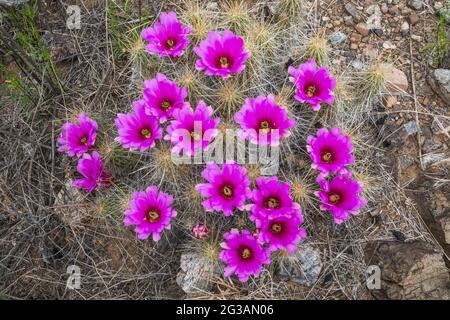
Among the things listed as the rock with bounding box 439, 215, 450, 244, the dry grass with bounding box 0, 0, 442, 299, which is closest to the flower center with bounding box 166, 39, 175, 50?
the dry grass with bounding box 0, 0, 442, 299

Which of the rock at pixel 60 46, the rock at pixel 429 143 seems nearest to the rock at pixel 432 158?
the rock at pixel 429 143

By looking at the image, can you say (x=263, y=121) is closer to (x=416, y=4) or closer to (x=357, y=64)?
(x=357, y=64)

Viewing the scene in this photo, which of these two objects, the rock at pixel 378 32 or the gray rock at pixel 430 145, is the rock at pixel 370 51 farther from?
the gray rock at pixel 430 145

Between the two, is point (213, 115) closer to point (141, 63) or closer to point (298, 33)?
point (141, 63)

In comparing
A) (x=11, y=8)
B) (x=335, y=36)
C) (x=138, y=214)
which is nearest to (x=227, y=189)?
(x=138, y=214)

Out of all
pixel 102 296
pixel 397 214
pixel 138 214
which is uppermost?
pixel 138 214

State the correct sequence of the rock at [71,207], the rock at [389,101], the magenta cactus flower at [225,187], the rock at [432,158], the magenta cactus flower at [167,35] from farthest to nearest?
the rock at [389,101] < the rock at [432,158] < the rock at [71,207] < the magenta cactus flower at [167,35] < the magenta cactus flower at [225,187]
